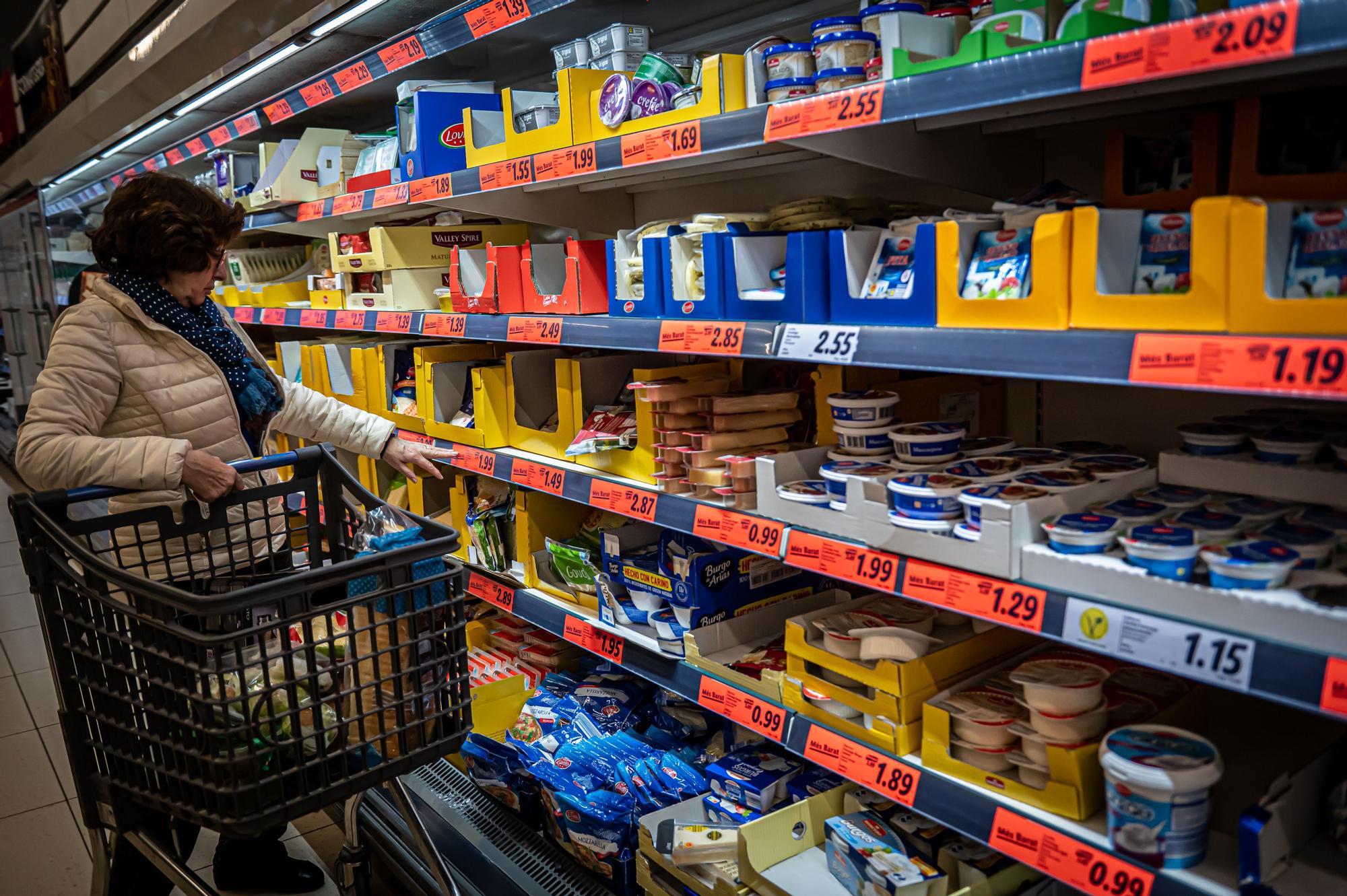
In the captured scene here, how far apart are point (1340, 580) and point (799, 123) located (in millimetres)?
946

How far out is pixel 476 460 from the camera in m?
2.76

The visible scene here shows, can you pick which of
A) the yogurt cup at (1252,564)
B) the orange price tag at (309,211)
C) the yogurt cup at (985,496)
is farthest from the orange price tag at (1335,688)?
the orange price tag at (309,211)

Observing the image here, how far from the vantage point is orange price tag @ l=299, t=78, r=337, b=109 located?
312 cm

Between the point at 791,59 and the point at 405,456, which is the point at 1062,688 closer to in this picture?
the point at 791,59

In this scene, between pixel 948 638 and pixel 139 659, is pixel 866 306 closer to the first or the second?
pixel 948 638

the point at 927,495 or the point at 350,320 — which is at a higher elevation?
the point at 350,320

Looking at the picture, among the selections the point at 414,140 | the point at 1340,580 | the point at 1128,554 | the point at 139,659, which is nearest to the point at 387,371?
the point at 414,140

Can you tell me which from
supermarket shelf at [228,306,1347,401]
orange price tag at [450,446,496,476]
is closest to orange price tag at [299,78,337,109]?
orange price tag at [450,446,496,476]

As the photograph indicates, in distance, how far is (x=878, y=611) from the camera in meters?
1.88

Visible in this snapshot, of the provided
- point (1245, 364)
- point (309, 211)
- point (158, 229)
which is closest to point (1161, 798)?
point (1245, 364)

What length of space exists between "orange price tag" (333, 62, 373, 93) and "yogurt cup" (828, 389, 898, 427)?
1.85m

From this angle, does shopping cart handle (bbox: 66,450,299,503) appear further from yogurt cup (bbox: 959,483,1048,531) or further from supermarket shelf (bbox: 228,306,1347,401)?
yogurt cup (bbox: 959,483,1048,531)

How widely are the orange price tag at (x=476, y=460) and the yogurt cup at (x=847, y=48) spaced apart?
1.48 m

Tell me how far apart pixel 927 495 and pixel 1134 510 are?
11.0 inches
